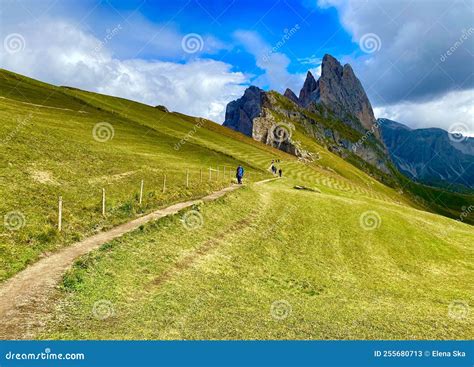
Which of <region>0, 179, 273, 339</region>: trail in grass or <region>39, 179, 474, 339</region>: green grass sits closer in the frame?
<region>0, 179, 273, 339</region>: trail in grass

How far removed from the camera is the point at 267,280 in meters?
28.1

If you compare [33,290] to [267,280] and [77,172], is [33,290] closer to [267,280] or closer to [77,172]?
[267,280]

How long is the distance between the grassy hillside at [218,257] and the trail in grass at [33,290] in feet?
2.18

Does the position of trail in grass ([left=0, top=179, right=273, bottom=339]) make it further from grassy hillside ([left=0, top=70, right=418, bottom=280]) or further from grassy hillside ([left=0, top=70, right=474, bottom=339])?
grassy hillside ([left=0, top=70, right=418, bottom=280])

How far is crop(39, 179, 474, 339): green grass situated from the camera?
18.7 m

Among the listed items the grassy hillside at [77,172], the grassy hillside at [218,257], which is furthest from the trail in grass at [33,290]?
the grassy hillside at [77,172]

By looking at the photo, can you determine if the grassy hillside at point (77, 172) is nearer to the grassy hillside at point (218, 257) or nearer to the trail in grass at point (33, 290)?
the grassy hillside at point (218, 257)

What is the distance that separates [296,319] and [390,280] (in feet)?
52.0

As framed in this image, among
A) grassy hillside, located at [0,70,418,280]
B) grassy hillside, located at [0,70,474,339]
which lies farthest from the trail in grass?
grassy hillside, located at [0,70,418,280]

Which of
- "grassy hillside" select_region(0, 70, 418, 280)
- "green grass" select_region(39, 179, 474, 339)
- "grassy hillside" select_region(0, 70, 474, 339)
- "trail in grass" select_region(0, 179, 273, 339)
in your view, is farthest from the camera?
"grassy hillside" select_region(0, 70, 418, 280)

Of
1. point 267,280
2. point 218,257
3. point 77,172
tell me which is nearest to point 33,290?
point 218,257

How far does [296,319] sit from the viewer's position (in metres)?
21.7

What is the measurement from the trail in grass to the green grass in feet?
2.47
